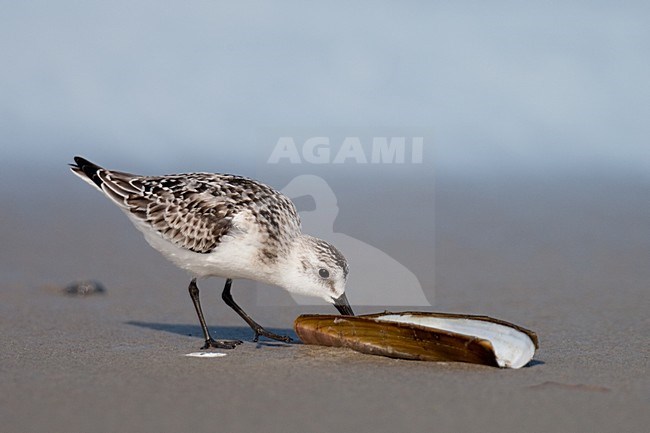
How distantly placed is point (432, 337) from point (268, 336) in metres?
1.52

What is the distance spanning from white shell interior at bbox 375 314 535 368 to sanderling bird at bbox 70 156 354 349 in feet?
2.00

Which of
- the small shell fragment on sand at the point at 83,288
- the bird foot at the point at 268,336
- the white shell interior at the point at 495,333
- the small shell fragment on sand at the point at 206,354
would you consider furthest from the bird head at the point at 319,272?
the small shell fragment on sand at the point at 83,288

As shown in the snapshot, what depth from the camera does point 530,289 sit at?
26.9 ft

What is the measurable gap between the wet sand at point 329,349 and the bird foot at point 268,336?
119 millimetres

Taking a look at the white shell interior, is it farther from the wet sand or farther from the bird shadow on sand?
the bird shadow on sand

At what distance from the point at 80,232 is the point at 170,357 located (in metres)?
4.40

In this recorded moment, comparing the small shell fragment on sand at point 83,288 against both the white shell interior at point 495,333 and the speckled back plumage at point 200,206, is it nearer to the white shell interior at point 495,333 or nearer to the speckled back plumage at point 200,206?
the speckled back plumage at point 200,206

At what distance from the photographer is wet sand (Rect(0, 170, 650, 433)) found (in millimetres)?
4562

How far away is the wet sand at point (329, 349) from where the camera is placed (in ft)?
15.0

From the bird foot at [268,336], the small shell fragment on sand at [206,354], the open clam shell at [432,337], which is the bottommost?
the small shell fragment on sand at [206,354]

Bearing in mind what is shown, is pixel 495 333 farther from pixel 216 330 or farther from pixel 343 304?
pixel 216 330

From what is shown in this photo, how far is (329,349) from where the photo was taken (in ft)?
19.6

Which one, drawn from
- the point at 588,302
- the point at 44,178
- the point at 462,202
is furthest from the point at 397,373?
the point at 44,178

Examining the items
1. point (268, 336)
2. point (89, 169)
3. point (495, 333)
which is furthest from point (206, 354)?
point (89, 169)
